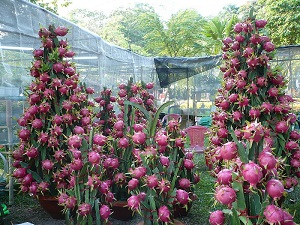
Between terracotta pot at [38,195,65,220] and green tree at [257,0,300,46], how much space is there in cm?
1066

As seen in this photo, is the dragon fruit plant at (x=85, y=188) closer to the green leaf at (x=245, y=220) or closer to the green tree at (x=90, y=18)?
the green leaf at (x=245, y=220)

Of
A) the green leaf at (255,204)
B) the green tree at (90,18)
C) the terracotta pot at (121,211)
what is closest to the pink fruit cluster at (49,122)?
the terracotta pot at (121,211)

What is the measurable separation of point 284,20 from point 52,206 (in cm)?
1144

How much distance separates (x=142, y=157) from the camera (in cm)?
188

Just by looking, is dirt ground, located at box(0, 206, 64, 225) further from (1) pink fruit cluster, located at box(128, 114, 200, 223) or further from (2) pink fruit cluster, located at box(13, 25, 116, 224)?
(1) pink fruit cluster, located at box(128, 114, 200, 223)

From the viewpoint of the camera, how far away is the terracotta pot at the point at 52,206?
279 centimetres

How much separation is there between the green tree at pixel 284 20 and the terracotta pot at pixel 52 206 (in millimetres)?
10664

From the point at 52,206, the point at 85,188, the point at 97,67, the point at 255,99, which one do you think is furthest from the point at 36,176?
the point at 97,67

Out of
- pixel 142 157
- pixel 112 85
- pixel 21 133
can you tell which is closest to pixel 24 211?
pixel 21 133

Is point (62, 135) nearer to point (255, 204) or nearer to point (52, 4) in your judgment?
point (255, 204)

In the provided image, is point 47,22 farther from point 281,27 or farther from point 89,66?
point 281,27

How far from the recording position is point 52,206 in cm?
282

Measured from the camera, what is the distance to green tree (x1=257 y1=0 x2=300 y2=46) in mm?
11516

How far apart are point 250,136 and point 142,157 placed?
776 mm
